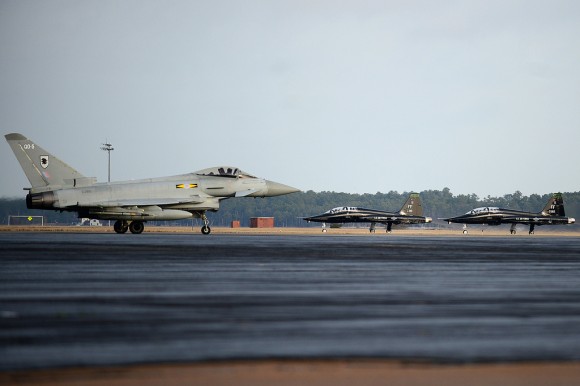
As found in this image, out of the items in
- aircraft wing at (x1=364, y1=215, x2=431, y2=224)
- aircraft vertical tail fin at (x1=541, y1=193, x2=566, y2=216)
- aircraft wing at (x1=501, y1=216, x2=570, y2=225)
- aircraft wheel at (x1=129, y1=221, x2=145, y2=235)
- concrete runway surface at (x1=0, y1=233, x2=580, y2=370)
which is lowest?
concrete runway surface at (x1=0, y1=233, x2=580, y2=370)

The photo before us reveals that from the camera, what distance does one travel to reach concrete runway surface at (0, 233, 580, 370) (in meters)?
7.91

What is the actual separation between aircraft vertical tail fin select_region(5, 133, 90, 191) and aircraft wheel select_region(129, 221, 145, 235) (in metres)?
4.84

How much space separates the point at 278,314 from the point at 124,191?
1597 inches

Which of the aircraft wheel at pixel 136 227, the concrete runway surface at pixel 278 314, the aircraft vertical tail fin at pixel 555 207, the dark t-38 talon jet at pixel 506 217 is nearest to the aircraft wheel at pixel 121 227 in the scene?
the aircraft wheel at pixel 136 227

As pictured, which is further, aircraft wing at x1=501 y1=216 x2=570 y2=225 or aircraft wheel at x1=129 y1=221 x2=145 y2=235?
aircraft wing at x1=501 y1=216 x2=570 y2=225

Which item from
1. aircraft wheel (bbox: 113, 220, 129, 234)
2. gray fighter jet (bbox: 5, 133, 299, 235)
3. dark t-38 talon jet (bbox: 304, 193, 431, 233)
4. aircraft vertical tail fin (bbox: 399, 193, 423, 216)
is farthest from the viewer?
aircraft vertical tail fin (bbox: 399, 193, 423, 216)

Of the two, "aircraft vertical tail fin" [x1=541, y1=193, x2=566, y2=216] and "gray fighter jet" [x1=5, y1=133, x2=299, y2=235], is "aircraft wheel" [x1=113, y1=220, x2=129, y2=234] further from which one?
"aircraft vertical tail fin" [x1=541, y1=193, x2=566, y2=216]

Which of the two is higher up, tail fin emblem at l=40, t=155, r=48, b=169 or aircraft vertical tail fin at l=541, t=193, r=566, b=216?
tail fin emblem at l=40, t=155, r=48, b=169

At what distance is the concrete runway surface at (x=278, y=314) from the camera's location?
7910mm

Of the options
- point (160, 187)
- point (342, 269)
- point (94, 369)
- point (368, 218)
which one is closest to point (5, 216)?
point (368, 218)

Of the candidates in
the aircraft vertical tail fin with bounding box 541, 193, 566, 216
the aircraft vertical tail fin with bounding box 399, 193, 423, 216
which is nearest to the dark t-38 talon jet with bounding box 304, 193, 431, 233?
the aircraft vertical tail fin with bounding box 399, 193, 423, 216

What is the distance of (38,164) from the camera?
48.7 m

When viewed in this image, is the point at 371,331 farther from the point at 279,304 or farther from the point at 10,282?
the point at 10,282

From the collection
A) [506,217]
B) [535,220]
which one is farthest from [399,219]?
[535,220]
